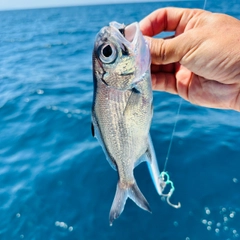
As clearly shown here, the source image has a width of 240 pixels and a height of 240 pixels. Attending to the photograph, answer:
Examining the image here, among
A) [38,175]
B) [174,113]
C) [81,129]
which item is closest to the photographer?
[38,175]

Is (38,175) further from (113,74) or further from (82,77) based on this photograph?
(82,77)

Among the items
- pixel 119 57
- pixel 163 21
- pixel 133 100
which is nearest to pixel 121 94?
pixel 133 100

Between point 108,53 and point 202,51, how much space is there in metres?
0.76

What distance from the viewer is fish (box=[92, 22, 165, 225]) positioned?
1.72m

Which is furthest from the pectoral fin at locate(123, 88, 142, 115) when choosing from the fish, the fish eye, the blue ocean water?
the blue ocean water

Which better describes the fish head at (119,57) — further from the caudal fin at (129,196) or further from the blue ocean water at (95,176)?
the blue ocean water at (95,176)

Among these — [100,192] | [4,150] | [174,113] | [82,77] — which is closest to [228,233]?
[100,192]

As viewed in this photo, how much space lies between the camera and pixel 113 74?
1.77 metres

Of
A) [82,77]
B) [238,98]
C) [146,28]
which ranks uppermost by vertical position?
[146,28]

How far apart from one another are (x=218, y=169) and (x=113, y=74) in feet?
11.3

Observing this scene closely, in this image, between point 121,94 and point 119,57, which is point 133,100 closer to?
point 121,94

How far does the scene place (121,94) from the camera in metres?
1.81

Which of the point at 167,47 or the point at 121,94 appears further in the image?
the point at 167,47

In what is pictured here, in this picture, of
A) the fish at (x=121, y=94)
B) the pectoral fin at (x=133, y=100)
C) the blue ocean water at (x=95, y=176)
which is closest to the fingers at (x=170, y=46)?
the fish at (x=121, y=94)
